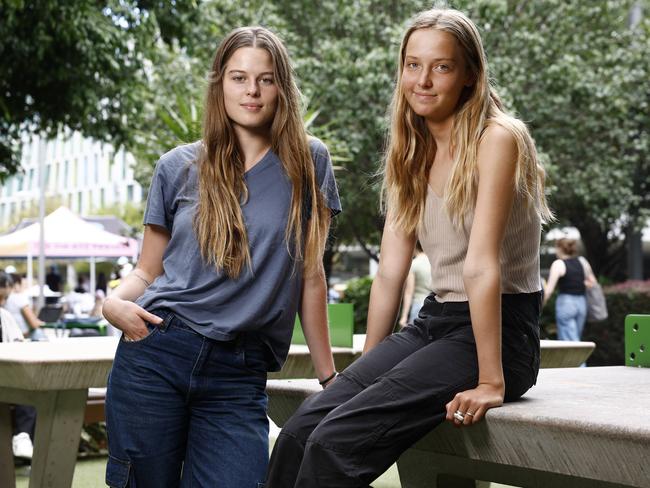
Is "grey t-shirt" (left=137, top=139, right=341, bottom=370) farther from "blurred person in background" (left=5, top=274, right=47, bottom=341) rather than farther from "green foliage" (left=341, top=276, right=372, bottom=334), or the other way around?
"green foliage" (left=341, top=276, right=372, bottom=334)

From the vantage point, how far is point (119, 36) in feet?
38.4

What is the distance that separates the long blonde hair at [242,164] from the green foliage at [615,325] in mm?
12288

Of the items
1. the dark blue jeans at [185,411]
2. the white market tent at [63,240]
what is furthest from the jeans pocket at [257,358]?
the white market tent at [63,240]

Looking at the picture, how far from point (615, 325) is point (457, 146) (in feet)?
41.9

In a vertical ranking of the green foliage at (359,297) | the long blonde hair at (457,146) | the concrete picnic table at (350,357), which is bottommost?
the green foliage at (359,297)

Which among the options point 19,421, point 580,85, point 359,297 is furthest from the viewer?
point 580,85

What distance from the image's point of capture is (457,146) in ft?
8.91

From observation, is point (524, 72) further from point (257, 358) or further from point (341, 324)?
point (257, 358)

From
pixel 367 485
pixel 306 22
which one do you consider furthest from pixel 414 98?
pixel 306 22

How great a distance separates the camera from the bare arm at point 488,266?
8.12 ft

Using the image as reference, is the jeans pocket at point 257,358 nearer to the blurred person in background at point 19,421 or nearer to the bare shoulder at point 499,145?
the bare shoulder at point 499,145

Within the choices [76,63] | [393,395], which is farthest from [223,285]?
[76,63]

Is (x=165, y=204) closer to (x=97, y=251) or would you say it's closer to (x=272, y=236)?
(x=272, y=236)

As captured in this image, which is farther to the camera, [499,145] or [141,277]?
[141,277]
